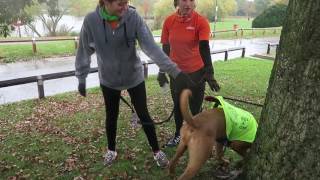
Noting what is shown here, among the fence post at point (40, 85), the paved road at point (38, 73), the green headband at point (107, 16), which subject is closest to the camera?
the green headband at point (107, 16)

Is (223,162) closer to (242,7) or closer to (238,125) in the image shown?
(238,125)

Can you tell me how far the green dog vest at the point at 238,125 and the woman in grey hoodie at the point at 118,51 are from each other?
576mm

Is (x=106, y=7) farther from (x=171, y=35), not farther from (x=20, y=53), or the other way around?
(x=20, y=53)

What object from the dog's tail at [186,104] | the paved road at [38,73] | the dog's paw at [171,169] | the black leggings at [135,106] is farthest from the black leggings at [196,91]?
the paved road at [38,73]

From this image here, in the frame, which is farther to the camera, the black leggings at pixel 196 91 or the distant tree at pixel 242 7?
the distant tree at pixel 242 7

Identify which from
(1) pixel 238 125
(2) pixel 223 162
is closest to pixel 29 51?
(2) pixel 223 162

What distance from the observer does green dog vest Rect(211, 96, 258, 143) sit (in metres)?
4.05

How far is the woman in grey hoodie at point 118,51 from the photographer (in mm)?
4297

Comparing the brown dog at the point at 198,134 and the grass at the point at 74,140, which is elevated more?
the brown dog at the point at 198,134

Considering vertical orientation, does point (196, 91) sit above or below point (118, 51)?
below

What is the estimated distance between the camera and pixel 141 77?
4.71 meters

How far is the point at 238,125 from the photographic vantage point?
13.5ft

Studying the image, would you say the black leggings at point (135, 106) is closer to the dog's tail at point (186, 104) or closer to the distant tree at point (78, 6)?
the dog's tail at point (186, 104)

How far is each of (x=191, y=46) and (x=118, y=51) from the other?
117 centimetres
